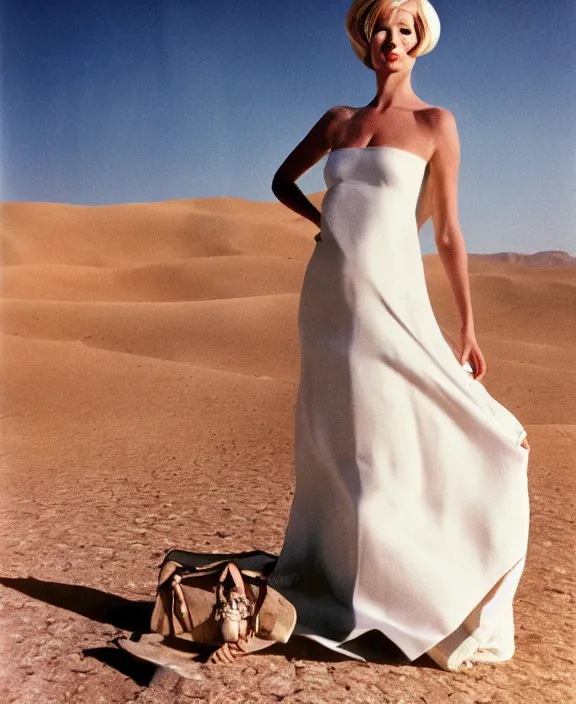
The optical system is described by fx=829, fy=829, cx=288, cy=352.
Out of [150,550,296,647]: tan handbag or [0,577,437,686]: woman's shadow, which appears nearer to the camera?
[150,550,296,647]: tan handbag

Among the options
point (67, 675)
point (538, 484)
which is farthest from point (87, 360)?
point (67, 675)

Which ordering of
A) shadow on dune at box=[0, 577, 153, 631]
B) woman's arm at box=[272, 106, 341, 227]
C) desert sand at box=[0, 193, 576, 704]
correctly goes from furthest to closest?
shadow on dune at box=[0, 577, 153, 631] → woman's arm at box=[272, 106, 341, 227] → desert sand at box=[0, 193, 576, 704]

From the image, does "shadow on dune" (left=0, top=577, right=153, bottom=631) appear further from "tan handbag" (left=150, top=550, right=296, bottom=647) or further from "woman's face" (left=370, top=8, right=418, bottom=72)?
"woman's face" (left=370, top=8, right=418, bottom=72)

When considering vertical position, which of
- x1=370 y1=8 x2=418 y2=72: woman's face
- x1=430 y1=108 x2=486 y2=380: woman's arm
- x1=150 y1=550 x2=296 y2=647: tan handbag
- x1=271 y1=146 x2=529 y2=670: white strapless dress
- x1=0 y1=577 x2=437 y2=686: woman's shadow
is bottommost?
x1=0 y1=577 x2=437 y2=686: woman's shadow

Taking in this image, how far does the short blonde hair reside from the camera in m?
2.89

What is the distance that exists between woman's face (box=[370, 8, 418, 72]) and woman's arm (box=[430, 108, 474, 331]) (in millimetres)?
242

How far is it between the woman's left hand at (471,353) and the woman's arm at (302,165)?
0.70m

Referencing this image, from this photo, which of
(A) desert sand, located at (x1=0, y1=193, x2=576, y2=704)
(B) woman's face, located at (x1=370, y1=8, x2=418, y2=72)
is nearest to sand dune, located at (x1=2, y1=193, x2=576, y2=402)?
(A) desert sand, located at (x1=0, y1=193, x2=576, y2=704)

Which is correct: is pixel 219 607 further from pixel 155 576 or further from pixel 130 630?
pixel 155 576

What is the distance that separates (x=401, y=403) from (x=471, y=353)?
0.40m

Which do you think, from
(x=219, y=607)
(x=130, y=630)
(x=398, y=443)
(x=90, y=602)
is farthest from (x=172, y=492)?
(x=398, y=443)

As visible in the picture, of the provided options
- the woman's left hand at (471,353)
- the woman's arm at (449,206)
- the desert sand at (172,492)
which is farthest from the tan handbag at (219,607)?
the woman's arm at (449,206)

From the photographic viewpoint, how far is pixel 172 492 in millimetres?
5434

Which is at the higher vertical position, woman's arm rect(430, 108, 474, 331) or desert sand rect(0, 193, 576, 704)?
woman's arm rect(430, 108, 474, 331)
